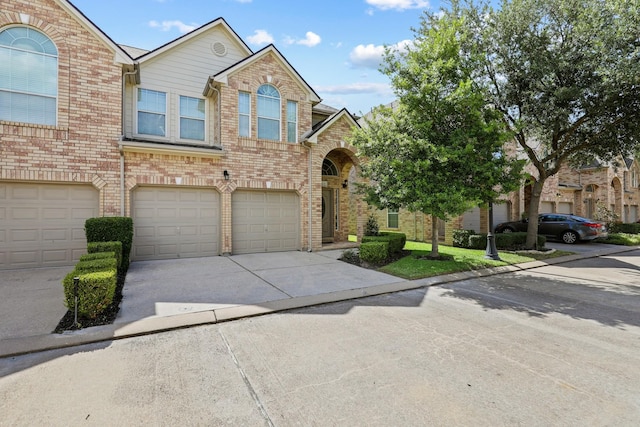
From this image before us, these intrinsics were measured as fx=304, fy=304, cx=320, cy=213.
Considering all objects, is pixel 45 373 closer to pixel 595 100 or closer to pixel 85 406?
pixel 85 406

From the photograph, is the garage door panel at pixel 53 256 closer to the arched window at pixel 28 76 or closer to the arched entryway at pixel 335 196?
the arched window at pixel 28 76

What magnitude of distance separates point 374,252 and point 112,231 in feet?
25.2

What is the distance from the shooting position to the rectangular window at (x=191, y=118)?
37.7 ft

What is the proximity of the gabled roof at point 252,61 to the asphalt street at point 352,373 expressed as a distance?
917 centimetres

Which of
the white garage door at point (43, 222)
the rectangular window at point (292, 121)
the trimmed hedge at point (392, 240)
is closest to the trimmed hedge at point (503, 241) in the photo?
the trimmed hedge at point (392, 240)

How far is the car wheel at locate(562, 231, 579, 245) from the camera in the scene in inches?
639

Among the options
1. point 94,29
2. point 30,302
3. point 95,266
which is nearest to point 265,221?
point 95,266

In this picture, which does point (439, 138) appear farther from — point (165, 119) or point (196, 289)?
point (165, 119)

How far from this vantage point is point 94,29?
925cm

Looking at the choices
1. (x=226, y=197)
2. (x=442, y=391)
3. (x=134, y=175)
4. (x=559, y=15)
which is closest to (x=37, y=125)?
(x=134, y=175)

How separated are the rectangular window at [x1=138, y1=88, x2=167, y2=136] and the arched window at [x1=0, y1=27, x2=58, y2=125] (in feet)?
7.79

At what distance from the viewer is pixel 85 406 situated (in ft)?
9.33

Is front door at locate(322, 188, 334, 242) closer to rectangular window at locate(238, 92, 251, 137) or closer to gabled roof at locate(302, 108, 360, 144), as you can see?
gabled roof at locate(302, 108, 360, 144)

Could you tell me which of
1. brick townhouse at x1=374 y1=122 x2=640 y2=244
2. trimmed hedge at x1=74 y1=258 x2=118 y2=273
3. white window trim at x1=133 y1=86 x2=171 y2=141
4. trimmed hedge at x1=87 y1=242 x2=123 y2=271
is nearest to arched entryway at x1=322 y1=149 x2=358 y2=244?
brick townhouse at x1=374 y1=122 x2=640 y2=244
